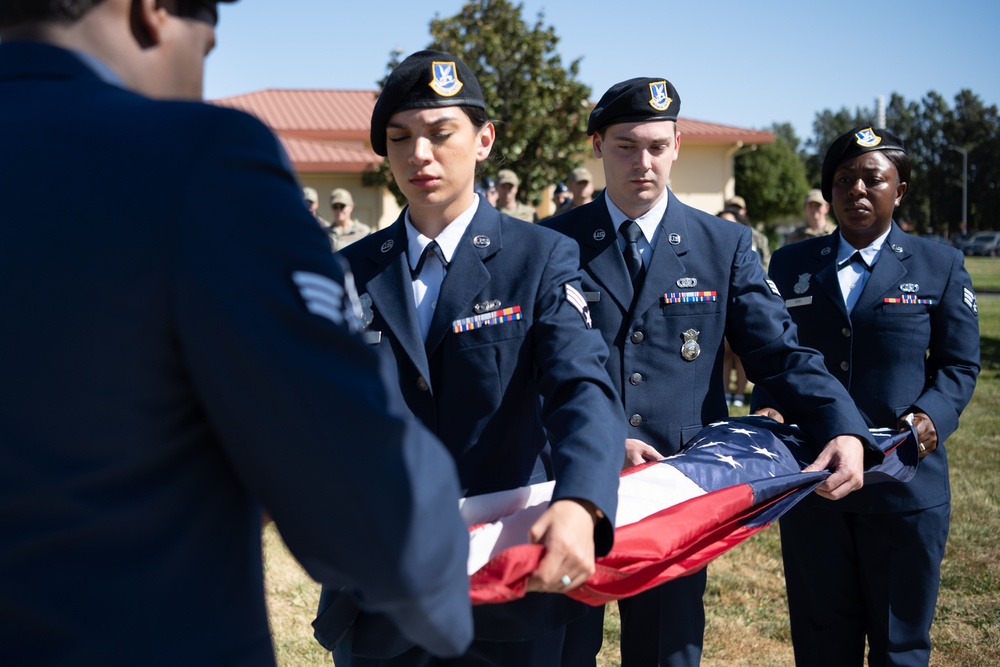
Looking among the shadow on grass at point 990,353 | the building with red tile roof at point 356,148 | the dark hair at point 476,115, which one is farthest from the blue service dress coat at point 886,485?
the building with red tile roof at point 356,148

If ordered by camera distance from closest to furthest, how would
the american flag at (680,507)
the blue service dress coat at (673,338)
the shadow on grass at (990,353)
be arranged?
the american flag at (680,507)
the blue service dress coat at (673,338)
the shadow on grass at (990,353)

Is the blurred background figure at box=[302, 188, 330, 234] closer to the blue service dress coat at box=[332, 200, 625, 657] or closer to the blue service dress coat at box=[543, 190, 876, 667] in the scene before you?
the blue service dress coat at box=[332, 200, 625, 657]

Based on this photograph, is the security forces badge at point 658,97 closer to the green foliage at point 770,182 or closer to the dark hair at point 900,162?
the dark hair at point 900,162

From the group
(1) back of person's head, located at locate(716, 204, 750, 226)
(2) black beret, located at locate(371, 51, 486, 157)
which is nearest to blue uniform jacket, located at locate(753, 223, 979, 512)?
(2) black beret, located at locate(371, 51, 486, 157)

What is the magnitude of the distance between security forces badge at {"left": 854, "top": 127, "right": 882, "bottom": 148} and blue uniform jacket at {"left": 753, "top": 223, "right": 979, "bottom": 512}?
0.37 m

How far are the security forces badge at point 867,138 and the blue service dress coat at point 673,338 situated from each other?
0.81m

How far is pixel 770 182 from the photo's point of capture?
4800cm

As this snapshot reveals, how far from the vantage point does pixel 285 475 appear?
97 cm

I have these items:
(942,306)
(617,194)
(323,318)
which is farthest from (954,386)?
(323,318)

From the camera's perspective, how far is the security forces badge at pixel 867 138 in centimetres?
359

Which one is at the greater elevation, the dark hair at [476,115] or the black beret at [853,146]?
the dark hair at [476,115]

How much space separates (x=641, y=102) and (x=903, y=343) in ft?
4.34

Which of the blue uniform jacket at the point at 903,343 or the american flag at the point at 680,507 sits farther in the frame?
the blue uniform jacket at the point at 903,343

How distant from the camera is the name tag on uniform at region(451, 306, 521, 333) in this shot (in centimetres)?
233
